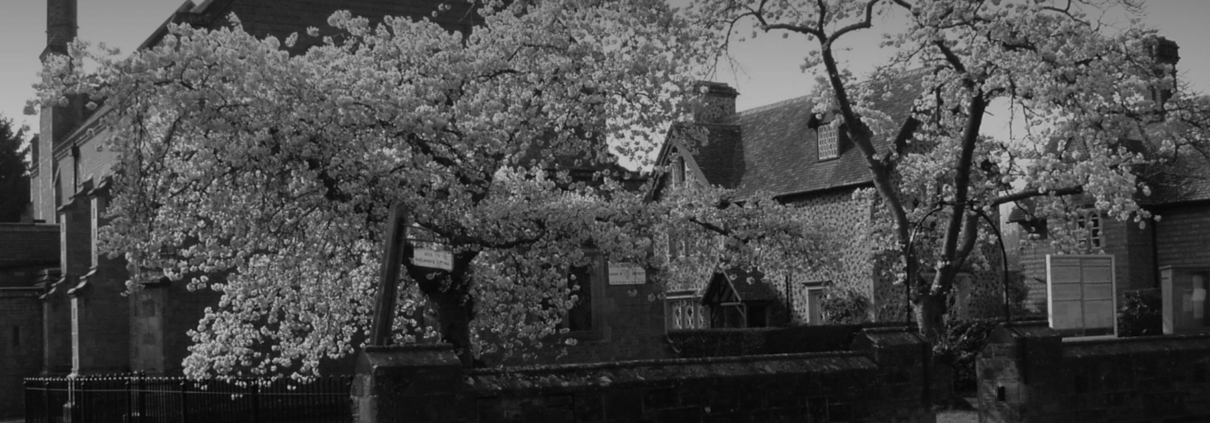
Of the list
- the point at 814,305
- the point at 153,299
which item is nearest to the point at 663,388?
the point at 153,299

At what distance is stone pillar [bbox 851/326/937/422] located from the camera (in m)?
14.1

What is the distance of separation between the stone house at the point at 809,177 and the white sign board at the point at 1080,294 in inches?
299

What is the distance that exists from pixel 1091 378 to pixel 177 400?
14.5 meters

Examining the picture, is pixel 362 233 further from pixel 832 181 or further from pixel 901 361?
pixel 832 181

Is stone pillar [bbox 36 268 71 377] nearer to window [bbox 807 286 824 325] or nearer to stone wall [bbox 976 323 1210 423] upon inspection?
window [bbox 807 286 824 325]

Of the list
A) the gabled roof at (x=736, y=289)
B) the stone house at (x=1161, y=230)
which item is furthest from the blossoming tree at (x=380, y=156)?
the stone house at (x=1161, y=230)

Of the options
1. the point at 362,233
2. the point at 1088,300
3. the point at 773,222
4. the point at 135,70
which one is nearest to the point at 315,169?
the point at 362,233

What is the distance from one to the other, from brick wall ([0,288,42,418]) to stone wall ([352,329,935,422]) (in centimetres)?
2992

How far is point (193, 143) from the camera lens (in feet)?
49.9

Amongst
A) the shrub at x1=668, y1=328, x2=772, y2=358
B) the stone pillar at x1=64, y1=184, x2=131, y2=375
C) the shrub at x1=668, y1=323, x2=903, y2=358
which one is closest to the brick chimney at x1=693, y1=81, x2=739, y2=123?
the shrub at x1=668, y1=323, x2=903, y2=358

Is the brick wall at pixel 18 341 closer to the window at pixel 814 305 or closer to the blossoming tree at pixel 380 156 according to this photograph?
the blossoming tree at pixel 380 156

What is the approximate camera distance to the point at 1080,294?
26.0 meters

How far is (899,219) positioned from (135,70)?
13.4 m

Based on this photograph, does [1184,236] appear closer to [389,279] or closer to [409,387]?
[389,279]
